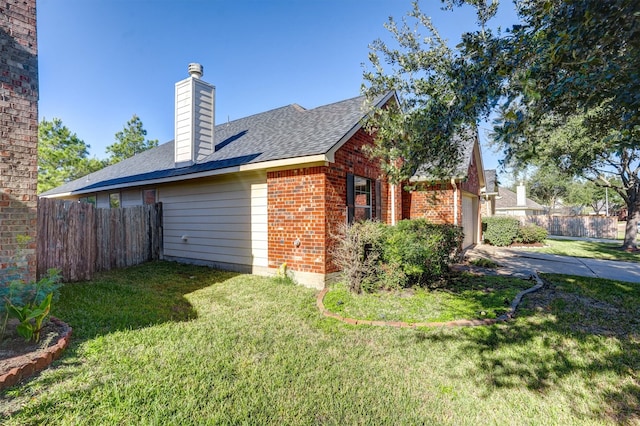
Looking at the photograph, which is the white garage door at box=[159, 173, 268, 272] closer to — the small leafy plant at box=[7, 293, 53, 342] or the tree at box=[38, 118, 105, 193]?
the small leafy plant at box=[7, 293, 53, 342]

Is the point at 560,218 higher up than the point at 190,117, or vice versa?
the point at 190,117

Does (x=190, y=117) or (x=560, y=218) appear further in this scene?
(x=560, y=218)

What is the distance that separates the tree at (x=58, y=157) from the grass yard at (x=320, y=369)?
31464mm

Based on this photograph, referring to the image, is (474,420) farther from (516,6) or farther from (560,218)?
(560,218)

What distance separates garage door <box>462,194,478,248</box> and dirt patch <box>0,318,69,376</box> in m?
13.1

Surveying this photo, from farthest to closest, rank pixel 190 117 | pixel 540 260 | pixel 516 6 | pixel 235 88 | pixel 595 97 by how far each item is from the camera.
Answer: pixel 235 88 → pixel 540 260 → pixel 190 117 → pixel 516 6 → pixel 595 97

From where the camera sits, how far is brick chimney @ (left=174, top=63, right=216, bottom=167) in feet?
32.4

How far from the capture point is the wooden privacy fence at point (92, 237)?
675cm

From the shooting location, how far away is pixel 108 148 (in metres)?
34.6

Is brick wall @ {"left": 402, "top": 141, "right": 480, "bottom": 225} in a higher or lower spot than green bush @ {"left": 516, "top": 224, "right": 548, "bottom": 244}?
higher

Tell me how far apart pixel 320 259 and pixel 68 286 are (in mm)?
5702

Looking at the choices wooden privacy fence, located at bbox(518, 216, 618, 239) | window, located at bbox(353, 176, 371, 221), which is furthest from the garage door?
wooden privacy fence, located at bbox(518, 216, 618, 239)

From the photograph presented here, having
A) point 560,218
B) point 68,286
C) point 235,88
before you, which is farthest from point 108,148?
point 560,218

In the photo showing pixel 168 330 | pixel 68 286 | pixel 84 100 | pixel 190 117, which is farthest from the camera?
pixel 84 100
